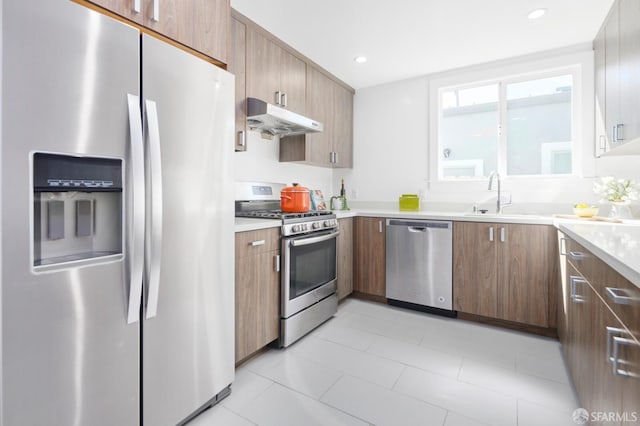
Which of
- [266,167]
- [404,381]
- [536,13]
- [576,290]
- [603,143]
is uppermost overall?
[536,13]

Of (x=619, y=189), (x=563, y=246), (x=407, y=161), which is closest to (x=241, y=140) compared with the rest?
(x=407, y=161)

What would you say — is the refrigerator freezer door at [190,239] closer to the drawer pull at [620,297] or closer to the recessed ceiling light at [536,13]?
the drawer pull at [620,297]

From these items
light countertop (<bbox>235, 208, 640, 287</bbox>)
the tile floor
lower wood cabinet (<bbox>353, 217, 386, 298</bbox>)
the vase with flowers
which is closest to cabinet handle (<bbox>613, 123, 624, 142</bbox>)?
A: the vase with flowers

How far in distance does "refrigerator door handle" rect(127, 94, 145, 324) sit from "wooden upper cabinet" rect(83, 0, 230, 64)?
13.7 inches

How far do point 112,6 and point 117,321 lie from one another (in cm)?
118

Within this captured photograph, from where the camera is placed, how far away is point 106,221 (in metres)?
1.19

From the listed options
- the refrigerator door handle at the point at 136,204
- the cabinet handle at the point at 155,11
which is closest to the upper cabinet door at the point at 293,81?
the cabinet handle at the point at 155,11

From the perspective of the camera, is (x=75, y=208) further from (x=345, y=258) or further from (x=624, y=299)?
(x=345, y=258)

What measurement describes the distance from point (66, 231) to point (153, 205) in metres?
0.29

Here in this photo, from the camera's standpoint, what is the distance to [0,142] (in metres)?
0.88

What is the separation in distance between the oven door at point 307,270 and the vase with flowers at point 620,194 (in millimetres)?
2107

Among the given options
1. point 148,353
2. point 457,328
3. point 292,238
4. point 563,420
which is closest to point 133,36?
point 148,353

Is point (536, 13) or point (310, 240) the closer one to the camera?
point (536, 13)

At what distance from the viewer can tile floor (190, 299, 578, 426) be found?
Result: 1.54m
